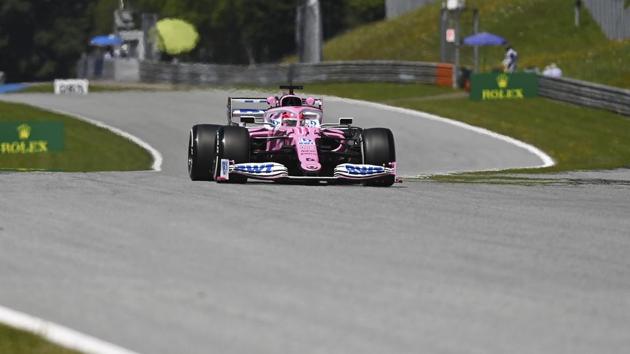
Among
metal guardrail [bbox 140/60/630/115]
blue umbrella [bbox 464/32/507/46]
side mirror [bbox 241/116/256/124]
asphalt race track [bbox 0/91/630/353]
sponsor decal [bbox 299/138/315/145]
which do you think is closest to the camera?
asphalt race track [bbox 0/91/630/353]

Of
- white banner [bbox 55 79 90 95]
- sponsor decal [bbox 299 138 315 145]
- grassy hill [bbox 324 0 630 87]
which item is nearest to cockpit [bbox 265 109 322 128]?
sponsor decal [bbox 299 138 315 145]

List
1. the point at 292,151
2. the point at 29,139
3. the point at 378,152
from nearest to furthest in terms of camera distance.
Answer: the point at 292,151 → the point at 378,152 → the point at 29,139

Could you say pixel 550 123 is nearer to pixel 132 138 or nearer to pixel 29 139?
pixel 132 138

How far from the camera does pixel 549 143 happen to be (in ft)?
113

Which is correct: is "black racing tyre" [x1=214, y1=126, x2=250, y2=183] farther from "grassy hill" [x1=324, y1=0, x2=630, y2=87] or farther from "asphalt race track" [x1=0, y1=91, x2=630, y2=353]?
"grassy hill" [x1=324, y1=0, x2=630, y2=87]

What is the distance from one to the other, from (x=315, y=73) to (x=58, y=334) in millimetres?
44114

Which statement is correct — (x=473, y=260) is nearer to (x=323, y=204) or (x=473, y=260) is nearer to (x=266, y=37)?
(x=323, y=204)

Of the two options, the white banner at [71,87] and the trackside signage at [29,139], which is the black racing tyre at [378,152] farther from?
the white banner at [71,87]

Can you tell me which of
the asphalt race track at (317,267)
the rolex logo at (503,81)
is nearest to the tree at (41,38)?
the rolex logo at (503,81)

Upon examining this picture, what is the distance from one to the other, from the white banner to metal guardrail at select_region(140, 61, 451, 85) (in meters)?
4.54

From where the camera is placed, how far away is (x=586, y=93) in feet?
136

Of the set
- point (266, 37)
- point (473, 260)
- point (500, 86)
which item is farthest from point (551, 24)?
point (473, 260)

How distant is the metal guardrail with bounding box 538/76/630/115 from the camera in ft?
132

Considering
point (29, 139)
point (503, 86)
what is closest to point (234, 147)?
point (29, 139)
